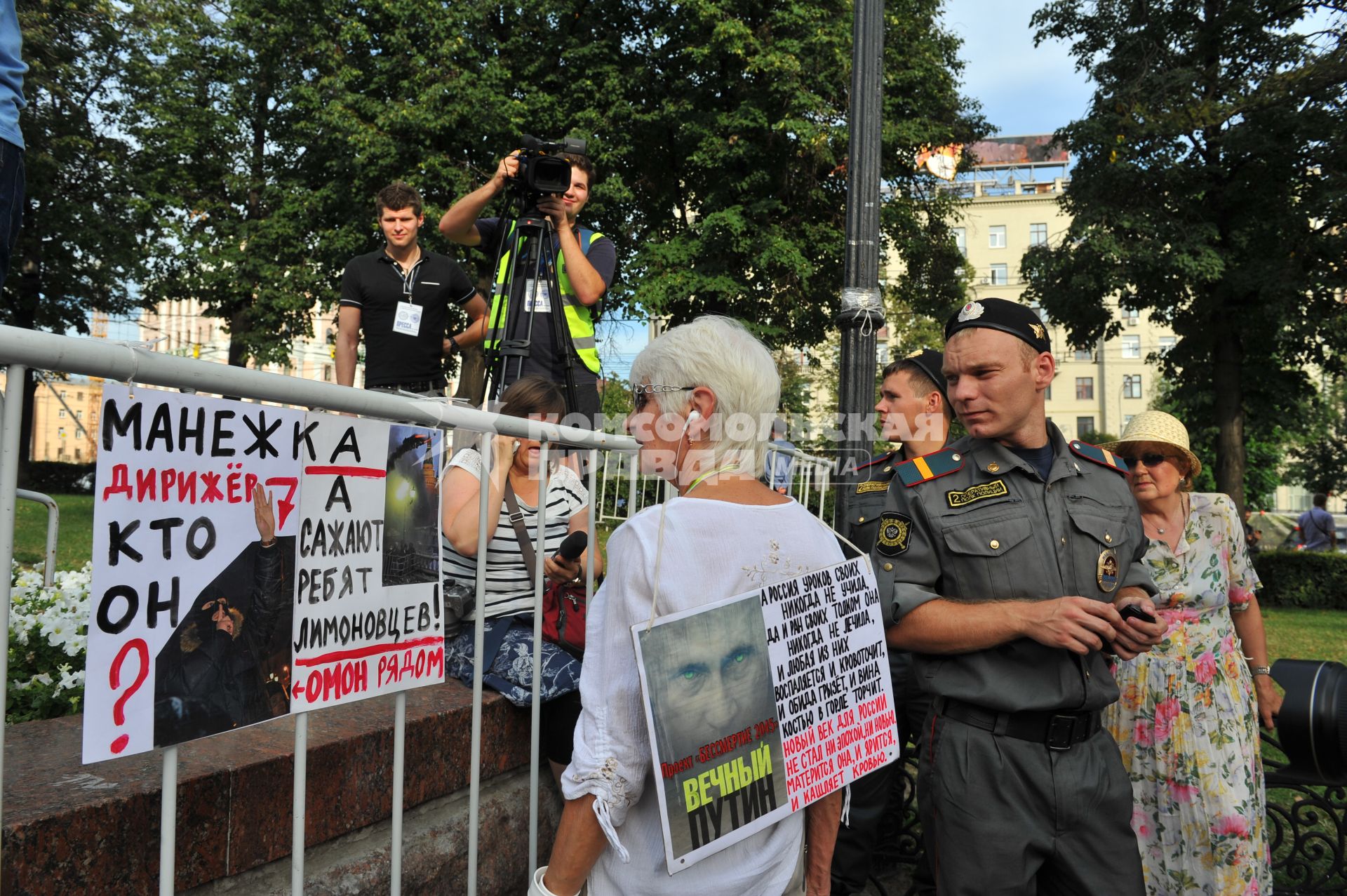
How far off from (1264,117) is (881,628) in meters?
18.2

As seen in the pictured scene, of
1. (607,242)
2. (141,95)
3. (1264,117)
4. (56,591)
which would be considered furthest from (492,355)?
(141,95)

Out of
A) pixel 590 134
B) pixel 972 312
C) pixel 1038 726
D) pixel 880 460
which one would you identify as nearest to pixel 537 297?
pixel 880 460

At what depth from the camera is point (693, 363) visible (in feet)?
6.45

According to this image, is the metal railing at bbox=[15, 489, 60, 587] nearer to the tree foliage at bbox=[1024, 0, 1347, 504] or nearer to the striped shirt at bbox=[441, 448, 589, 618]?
the striped shirt at bbox=[441, 448, 589, 618]

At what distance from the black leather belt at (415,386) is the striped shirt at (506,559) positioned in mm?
1879

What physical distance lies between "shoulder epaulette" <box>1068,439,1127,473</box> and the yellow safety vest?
2.45 metres

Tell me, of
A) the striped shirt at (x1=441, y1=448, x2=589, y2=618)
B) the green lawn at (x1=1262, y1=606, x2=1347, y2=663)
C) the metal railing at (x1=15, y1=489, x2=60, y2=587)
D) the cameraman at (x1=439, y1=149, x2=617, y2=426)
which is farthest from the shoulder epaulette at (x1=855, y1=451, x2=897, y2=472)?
the green lawn at (x1=1262, y1=606, x2=1347, y2=663)

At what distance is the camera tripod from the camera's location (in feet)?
13.9

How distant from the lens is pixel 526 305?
14.5 ft

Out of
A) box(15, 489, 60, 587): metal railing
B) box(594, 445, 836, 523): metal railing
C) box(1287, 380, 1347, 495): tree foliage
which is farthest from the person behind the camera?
box(1287, 380, 1347, 495): tree foliage

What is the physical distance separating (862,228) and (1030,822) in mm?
2968

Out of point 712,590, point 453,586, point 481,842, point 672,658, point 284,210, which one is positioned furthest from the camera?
point 284,210

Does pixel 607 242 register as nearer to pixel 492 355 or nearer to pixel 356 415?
pixel 492 355

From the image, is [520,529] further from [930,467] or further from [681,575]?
[681,575]
